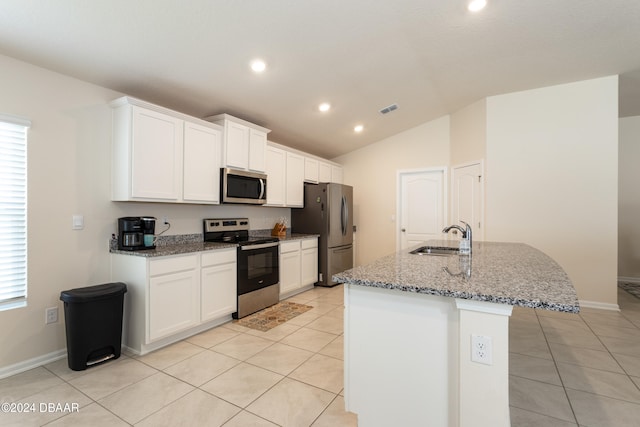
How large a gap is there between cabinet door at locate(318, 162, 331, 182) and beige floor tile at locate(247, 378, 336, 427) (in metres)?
3.60

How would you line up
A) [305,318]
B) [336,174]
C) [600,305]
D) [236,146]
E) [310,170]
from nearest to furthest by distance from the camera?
[305,318] → [236,146] → [600,305] → [310,170] → [336,174]

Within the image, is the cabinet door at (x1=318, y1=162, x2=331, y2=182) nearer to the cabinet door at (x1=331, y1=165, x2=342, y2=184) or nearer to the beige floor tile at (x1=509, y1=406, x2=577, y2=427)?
the cabinet door at (x1=331, y1=165, x2=342, y2=184)

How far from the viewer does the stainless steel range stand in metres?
3.38

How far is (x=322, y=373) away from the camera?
88.7 inches

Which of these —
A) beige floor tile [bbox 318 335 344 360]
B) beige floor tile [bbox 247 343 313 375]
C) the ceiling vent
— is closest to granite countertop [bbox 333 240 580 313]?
beige floor tile [bbox 318 335 344 360]

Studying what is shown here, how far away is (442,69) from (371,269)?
2.73 metres

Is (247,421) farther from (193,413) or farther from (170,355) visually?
(170,355)

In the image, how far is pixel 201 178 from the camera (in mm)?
3193

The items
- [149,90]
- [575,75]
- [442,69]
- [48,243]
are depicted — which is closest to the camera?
[48,243]

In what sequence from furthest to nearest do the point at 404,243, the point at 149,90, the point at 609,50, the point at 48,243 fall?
the point at 404,243 < the point at 609,50 < the point at 149,90 < the point at 48,243

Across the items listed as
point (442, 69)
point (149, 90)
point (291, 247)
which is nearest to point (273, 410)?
point (291, 247)

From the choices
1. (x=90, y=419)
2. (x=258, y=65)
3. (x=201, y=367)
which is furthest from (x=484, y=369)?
(x=258, y=65)

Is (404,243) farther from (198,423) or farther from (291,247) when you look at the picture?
(198,423)

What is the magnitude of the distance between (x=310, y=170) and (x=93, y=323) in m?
3.47
